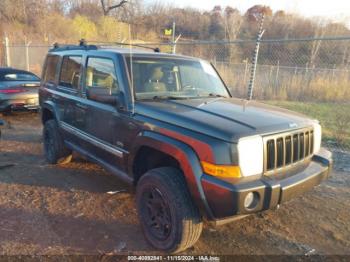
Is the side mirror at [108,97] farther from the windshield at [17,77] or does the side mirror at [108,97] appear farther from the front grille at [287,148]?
the windshield at [17,77]

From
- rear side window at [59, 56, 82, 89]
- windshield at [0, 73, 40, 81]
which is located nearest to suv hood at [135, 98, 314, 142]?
rear side window at [59, 56, 82, 89]

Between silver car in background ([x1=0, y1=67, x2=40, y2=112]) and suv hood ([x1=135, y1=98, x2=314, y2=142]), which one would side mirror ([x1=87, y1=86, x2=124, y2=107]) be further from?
silver car in background ([x1=0, y1=67, x2=40, y2=112])

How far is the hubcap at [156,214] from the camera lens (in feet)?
9.82

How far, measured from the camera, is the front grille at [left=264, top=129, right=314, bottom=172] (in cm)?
274

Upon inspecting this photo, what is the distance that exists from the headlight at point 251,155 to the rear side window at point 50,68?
377cm

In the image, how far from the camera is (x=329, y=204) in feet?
13.5

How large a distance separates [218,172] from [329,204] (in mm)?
2374

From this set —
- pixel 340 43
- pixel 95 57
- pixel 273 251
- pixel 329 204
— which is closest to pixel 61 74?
pixel 95 57

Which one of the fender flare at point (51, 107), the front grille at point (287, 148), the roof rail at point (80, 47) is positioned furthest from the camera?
the fender flare at point (51, 107)

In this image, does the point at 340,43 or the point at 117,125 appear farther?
the point at 340,43

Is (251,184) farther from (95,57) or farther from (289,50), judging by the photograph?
(289,50)

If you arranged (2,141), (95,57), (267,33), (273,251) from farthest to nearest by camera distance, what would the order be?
(267,33) < (2,141) < (95,57) < (273,251)

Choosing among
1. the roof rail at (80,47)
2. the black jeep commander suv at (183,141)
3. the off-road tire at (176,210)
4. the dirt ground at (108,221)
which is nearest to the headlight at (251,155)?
the black jeep commander suv at (183,141)

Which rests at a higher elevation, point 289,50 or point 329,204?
point 289,50
